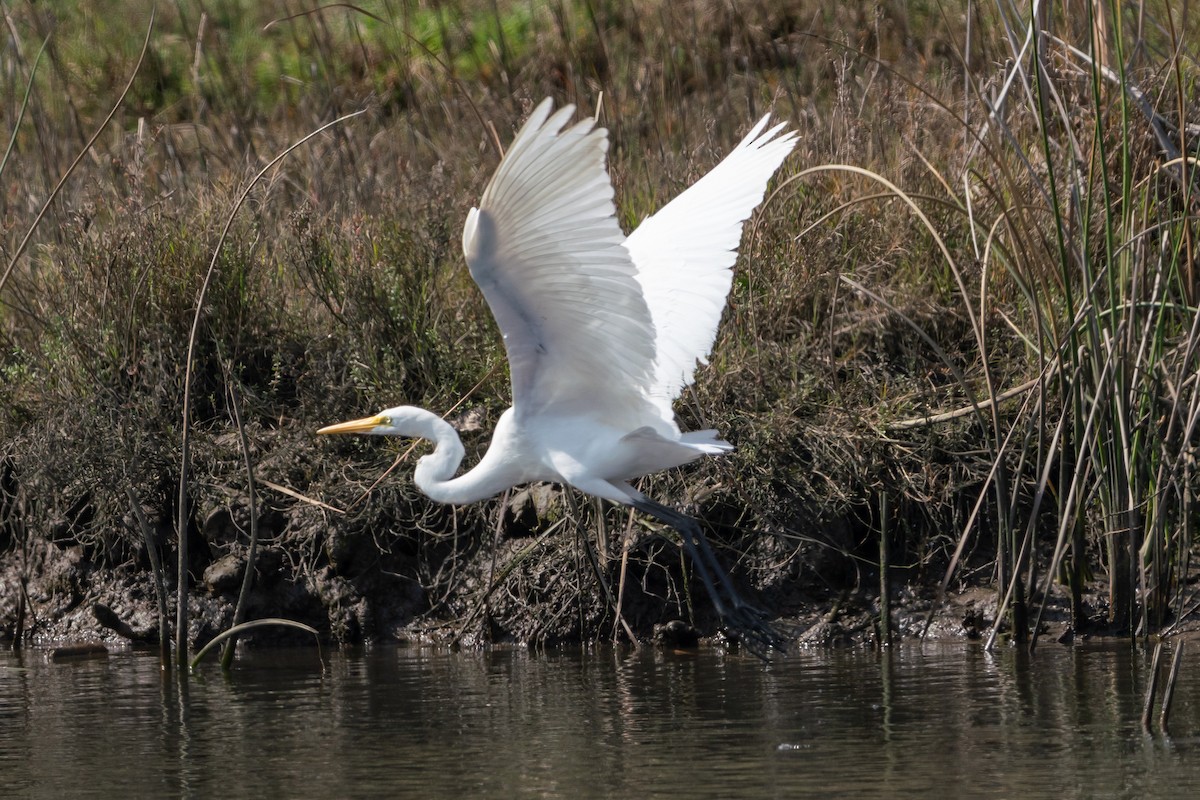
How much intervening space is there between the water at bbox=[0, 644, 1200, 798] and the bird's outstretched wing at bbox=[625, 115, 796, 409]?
1065mm

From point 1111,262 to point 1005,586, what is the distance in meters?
1.27

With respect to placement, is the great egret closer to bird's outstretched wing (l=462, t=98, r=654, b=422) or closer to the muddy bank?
bird's outstretched wing (l=462, t=98, r=654, b=422)

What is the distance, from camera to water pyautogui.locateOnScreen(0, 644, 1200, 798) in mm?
3621

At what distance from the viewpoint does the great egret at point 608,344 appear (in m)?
4.25

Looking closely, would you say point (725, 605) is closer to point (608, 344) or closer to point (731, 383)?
point (608, 344)

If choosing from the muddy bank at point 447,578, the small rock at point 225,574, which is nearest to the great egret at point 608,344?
the muddy bank at point 447,578

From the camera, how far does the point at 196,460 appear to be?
651 centimetres

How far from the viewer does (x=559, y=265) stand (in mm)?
4219

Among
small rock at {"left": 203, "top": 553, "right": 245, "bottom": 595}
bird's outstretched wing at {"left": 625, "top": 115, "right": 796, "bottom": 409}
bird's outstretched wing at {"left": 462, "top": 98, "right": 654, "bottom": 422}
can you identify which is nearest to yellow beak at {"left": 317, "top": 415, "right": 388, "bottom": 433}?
bird's outstretched wing at {"left": 462, "top": 98, "right": 654, "bottom": 422}

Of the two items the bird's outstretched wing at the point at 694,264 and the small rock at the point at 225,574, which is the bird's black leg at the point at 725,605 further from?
the small rock at the point at 225,574

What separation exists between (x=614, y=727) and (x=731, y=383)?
7.45ft

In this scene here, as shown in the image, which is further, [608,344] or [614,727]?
[608,344]

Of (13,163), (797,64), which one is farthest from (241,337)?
(797,64)

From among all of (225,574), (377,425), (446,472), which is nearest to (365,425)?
(377,425)
